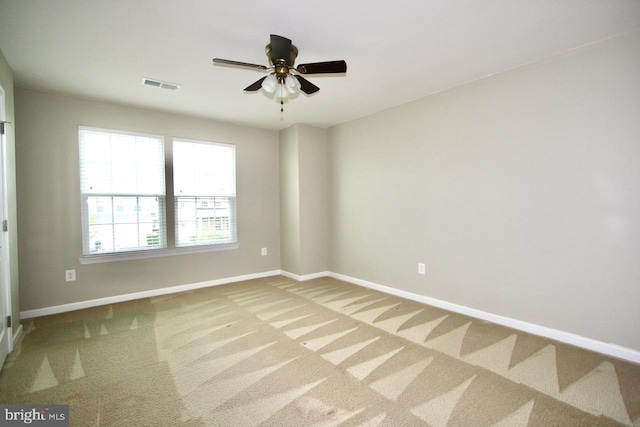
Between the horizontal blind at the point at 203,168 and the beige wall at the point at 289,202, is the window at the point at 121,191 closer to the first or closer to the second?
the horizontal blind at the point at 203,168

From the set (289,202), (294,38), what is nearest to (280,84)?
(294,38)

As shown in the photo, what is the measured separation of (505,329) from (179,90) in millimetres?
4184

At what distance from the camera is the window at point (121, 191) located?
3533 millimetres

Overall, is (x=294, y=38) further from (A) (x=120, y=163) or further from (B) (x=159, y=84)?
(A) (x=120, y=163)

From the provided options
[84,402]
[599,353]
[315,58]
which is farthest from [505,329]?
[84,402]

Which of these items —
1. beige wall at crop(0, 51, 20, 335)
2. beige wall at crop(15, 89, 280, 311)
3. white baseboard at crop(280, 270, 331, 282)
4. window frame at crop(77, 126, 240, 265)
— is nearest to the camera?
beige wall at crop(0, 51, 20, 335)

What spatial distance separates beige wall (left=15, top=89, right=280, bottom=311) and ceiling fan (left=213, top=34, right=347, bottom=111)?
2.31 m

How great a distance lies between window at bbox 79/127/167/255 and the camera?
3.53 meters

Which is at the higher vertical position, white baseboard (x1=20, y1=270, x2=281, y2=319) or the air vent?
the air vent

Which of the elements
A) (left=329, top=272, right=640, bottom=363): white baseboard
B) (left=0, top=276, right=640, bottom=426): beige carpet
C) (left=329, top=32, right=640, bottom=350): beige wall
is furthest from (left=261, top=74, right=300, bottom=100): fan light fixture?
(left=329, top=272, right=640, bottom=363): white baseboard

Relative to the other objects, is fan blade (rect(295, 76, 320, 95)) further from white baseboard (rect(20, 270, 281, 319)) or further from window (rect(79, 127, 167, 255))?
white baseboard (rect(20, 270, 281, 319))

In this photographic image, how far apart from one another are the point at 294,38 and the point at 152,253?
3228 millimetres

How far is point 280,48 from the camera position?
78.4 inches

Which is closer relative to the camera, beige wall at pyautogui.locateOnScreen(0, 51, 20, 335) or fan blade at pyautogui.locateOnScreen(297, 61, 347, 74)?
fan blade at pyautogui.locateOnScreen(297, 61, 347, 74)
